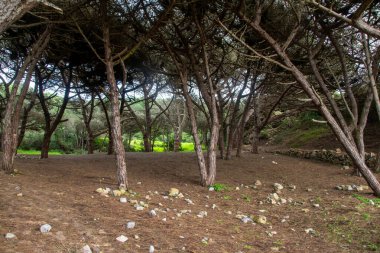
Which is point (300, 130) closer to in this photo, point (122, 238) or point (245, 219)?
point (245, 219)

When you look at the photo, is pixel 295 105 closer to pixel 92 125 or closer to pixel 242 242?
pixel 242 242

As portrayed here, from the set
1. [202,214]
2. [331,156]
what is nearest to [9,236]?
[202,214]

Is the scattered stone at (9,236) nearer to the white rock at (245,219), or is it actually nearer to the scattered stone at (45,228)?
the scattered stone at (45,228)

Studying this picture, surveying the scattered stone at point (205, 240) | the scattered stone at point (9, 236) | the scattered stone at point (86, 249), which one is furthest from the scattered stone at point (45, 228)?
the scattered stone at point (205, 240)

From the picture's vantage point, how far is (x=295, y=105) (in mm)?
15156

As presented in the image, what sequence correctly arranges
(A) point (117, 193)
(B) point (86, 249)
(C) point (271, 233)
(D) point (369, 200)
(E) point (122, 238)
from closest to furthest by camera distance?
1. (B) point (86, 249)
2. (E) point (122, 238)
3. (C) point (271, 233)
4. (A) point (117, 193)
5. (D) point (369, 200)

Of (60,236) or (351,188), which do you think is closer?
(60,236)

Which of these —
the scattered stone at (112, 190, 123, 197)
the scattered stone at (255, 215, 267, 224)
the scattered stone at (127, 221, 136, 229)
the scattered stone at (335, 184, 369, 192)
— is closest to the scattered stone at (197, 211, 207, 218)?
the scattered stone at (255, 215, 267, 224)

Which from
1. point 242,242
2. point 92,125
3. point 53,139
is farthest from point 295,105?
point 53,139

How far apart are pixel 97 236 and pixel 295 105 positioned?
13171mm

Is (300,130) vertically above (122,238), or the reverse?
(300,130)

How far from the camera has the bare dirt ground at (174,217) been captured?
3.62 m

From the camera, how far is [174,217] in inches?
191

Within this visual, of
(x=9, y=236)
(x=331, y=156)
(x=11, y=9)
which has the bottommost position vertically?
(x=9, y=236)
